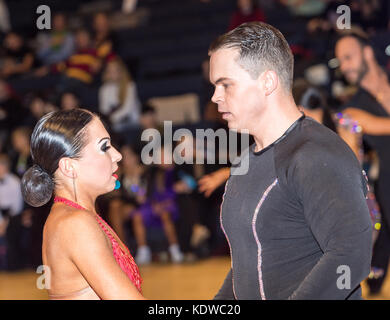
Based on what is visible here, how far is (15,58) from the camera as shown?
38.5 feet

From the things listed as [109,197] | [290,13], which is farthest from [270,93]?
[290,13]

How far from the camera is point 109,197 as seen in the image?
7.98 meters

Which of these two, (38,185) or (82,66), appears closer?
(38,185)

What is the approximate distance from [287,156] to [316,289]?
0.43 m

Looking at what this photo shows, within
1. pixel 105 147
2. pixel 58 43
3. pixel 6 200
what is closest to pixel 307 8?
pixel 58 43

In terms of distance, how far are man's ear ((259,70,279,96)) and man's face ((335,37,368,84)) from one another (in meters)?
2.64

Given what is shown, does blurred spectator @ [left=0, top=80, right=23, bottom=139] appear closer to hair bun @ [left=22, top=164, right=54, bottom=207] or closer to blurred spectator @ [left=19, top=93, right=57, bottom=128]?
blurred spectator @ [left=19, top=93, right=57, bottom=128]

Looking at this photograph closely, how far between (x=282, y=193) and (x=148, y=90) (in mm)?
8352

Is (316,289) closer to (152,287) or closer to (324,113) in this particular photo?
(324,113)

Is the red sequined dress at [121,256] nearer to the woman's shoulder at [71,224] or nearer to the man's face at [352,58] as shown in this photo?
the woman's shoulder at [71,224]

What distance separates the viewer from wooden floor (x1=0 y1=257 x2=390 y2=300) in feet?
18.6

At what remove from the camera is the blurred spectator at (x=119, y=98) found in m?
9.16

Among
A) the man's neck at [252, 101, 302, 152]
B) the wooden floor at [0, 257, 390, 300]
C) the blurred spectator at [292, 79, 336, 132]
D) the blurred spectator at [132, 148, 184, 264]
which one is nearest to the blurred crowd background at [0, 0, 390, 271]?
the blurred spectator at [132, 148, 184, 264]

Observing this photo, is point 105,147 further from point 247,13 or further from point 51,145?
point 247,13
